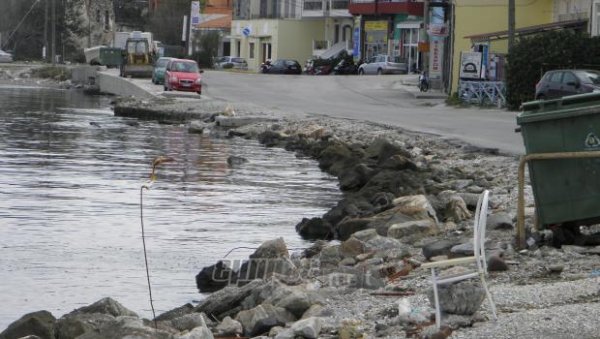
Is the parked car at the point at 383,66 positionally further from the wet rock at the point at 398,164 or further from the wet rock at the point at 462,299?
the wet rock at the point at 462,299

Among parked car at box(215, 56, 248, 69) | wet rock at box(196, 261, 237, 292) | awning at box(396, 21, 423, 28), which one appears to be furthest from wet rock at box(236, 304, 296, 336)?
parked car at box(215, 56, 248, 69)

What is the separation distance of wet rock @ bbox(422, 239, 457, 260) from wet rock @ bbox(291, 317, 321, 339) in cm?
363

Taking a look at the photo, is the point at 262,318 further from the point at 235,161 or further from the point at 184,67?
the point at 184,67

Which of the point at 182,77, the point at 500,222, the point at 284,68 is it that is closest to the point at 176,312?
the point at 500,222

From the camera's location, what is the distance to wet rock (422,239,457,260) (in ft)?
42.5

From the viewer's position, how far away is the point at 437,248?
1312cm

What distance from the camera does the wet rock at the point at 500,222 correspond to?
13.9 m

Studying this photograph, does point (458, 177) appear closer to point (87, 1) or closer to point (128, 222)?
point (128, 222)

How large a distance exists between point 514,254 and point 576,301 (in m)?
2.52

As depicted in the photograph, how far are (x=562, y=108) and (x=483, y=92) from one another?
3639cm

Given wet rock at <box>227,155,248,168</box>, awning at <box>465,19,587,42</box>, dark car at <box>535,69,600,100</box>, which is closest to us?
wet rock at <box>227,155,248,168</box>

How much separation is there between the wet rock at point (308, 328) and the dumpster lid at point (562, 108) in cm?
325

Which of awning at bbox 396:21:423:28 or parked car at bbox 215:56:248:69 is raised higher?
awning at bbox 396:21:423:28

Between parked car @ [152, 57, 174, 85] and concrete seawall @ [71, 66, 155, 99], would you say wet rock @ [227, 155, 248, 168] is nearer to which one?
concrete seawall @ [71, 66, 155, 99]
